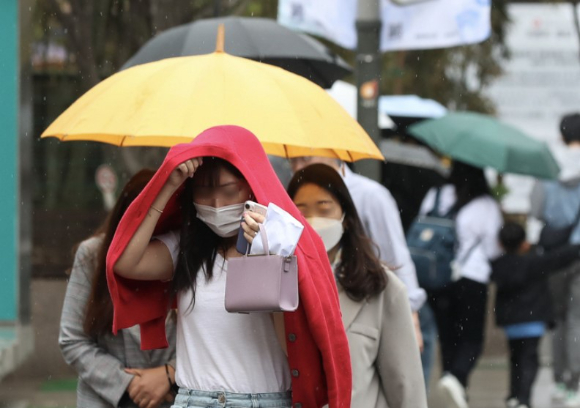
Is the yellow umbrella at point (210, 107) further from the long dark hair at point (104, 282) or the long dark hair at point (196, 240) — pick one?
the long dark hair at point (196, 240)

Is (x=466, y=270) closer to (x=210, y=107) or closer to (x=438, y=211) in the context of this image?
(x=438, y=211)

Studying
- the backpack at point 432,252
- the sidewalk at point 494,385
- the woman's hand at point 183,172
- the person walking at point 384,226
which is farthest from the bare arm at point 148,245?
the sidewalk at point 494,385

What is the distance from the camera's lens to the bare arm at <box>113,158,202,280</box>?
3.74 meters

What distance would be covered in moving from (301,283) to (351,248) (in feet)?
4.00

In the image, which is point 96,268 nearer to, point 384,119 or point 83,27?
point 83,27

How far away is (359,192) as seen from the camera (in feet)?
21.6

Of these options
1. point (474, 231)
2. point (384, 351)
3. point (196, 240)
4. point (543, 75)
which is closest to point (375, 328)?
point (384, 351)

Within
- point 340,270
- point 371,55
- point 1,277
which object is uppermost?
point 371,55

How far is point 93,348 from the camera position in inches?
188

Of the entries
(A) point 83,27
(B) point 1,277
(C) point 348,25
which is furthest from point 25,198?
(C) point 348,25

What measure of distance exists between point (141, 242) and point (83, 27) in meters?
8.22

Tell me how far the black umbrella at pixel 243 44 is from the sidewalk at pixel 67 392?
389cm

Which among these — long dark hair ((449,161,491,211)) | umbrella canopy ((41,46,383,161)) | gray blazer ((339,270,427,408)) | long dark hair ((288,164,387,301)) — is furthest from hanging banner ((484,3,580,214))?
→ gray blazer ((339,270,427,408))

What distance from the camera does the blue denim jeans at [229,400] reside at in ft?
12.2
